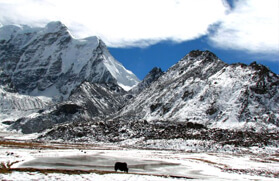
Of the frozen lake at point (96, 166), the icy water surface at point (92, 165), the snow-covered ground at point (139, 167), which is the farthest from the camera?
the icy water surface at point (92, 165)

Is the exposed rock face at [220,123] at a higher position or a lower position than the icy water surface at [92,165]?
higher

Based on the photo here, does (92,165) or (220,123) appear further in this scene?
(220,123)

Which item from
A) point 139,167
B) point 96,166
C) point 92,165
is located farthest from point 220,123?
point 96,166

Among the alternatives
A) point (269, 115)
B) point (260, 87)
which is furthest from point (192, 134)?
point (260, 87)

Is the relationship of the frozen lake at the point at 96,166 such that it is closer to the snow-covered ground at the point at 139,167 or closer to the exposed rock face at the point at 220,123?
the snow-covered ground at the point at 139,167

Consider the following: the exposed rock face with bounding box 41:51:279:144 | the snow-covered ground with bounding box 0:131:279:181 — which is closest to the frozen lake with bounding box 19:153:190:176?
the snow-covered ground with bounding box 0:131:279:181

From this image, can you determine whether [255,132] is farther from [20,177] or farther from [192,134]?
[20,177]

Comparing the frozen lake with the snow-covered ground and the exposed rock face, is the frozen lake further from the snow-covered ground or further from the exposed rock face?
the exposed rock face

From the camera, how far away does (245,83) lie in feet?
633

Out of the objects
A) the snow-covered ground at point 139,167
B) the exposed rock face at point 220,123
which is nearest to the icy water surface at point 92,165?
the snow-covered ground at point 139,167

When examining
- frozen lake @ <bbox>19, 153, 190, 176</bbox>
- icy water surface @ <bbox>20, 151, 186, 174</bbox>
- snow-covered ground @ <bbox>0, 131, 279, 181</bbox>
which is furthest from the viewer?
icy water surface @ <bbox>20, 151, 186, 174</bbox>

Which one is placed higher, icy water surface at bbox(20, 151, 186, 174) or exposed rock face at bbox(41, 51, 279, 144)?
exposed rock face at bbox(41, 51, 279, 144)

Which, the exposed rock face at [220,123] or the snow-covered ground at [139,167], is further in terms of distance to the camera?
the exposed rock face at [220,123]

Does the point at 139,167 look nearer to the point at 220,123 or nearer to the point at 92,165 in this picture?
the point at 92,165
